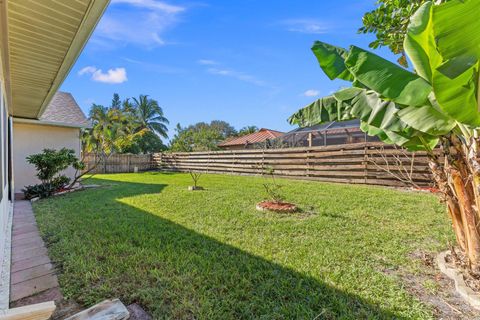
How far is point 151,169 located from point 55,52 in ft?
57.8

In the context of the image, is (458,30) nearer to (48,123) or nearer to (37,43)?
(37,43)

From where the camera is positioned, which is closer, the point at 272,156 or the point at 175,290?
the point at 175,290

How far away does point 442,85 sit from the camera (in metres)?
1.82

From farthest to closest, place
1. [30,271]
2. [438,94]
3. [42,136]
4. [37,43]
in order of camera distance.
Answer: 1. [42,136]
2. [37,43]
3. [30,271]
4. [438,94]

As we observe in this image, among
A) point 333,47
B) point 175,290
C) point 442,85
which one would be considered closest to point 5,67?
point 175,290

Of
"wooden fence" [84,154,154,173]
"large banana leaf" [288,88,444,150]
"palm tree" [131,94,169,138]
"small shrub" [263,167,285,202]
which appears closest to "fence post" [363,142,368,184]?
"small shrub" [263,167,285,202]

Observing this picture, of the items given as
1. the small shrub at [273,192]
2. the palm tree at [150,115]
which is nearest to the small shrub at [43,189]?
the small shrub at [273,192]

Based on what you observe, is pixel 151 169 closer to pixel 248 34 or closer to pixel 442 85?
pixel 248 34

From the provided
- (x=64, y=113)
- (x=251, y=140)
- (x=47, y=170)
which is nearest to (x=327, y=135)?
(x=251, y=140)

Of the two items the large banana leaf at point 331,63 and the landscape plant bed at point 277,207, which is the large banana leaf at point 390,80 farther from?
the landscape plant bed at point 277,207

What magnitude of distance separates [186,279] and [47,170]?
8202mm

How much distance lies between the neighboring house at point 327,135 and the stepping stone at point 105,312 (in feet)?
34.2

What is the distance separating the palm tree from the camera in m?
26.1

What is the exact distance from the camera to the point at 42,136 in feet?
31.7
